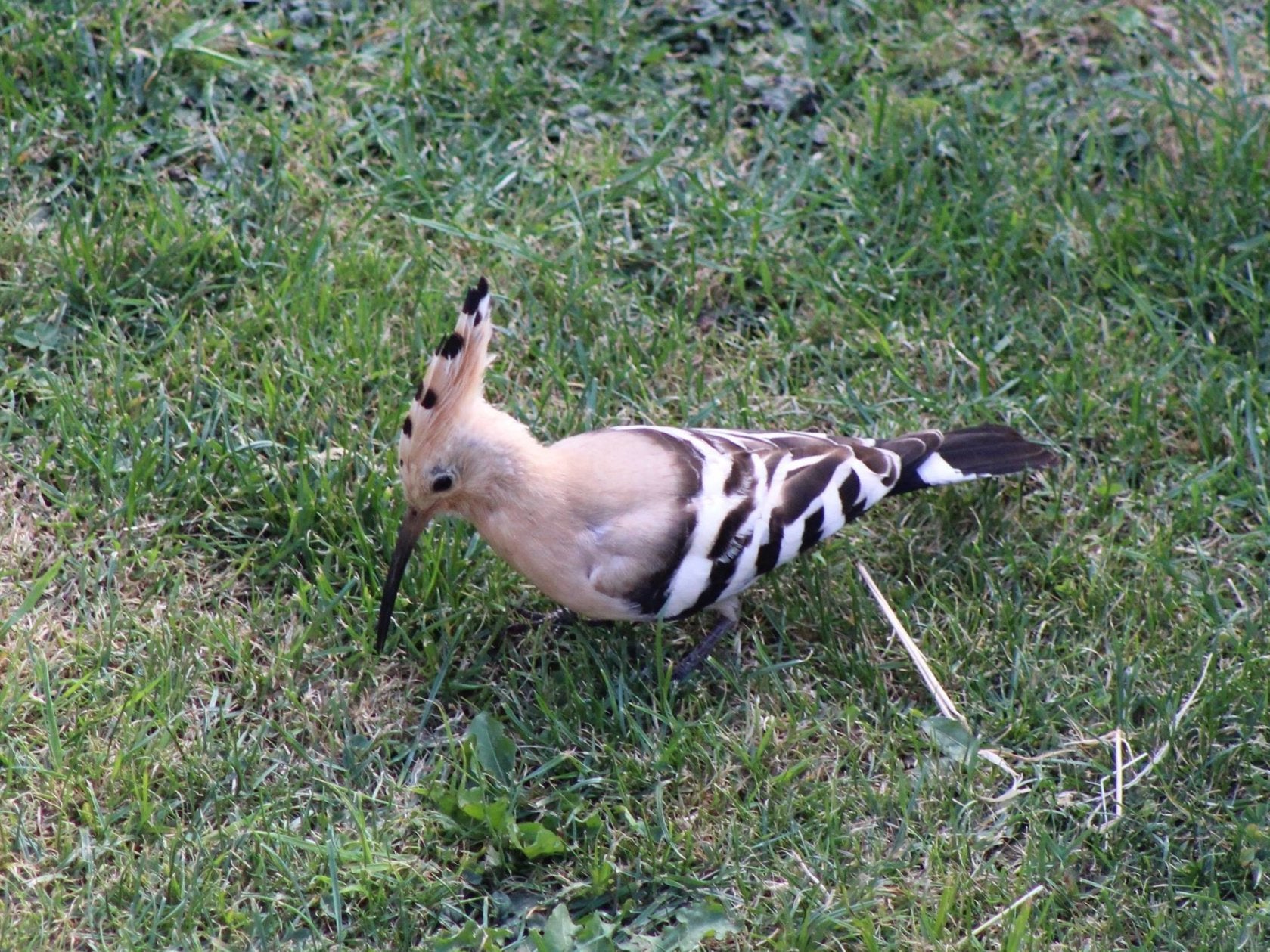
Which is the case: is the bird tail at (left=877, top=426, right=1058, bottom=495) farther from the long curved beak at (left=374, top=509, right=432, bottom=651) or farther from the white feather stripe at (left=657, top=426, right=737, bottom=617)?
the long curved beak at (left=374, top=509, right=432, bottom=651)

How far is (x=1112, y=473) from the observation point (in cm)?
333

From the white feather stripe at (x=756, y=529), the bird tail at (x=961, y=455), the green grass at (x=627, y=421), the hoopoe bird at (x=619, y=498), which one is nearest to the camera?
the green grass at (x=627, y=421)

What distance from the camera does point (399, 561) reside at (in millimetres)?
2846

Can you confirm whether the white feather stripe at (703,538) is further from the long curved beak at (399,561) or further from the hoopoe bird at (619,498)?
the long curved beak at (399,561)

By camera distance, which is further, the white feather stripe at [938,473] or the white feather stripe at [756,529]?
the white feather stripe at [938,473]

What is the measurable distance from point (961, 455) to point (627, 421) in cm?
78

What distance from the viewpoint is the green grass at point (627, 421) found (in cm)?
262

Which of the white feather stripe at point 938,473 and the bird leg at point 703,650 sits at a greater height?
the white feather stripe at point 938,473

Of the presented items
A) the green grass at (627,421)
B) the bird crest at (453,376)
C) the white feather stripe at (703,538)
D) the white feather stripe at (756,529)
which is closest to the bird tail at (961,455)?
the green grass at (627,421)

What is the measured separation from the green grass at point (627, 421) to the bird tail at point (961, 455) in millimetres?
143

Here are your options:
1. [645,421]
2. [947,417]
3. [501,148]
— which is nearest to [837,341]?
[947,417]

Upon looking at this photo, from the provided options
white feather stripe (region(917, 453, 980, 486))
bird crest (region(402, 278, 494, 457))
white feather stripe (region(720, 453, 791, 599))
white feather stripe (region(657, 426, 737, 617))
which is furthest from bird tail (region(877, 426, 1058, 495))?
bird crest (region(402, 278, 494, 457))

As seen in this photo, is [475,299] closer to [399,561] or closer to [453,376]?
[453,376]

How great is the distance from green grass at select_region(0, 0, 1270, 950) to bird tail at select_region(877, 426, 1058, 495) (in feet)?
0.47
